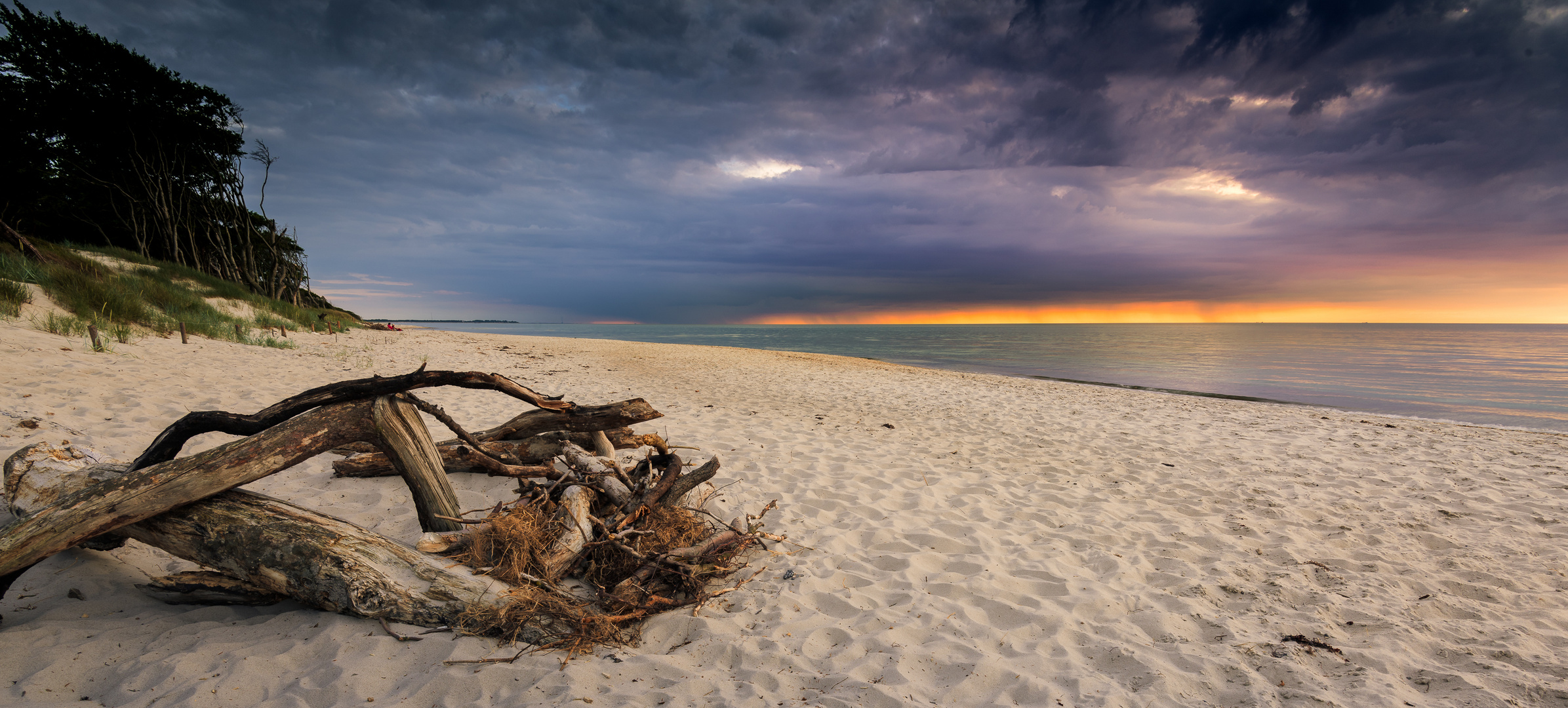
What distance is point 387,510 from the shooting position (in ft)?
A: 15.4

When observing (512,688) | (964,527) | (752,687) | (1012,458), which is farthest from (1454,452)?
(512,688)

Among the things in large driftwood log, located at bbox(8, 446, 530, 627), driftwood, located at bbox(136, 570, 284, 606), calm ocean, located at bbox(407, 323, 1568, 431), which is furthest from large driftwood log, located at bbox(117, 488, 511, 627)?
calm ocean, located at bbox(407, 323, 1568, 431)

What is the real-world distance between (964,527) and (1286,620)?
2175 millimetres

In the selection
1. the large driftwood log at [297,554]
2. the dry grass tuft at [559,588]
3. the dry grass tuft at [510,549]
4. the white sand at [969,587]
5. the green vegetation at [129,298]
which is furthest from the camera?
the green vegetation at [129,298]

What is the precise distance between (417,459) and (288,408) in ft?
2.35

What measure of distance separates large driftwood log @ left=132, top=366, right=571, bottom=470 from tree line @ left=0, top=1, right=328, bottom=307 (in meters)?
27.7

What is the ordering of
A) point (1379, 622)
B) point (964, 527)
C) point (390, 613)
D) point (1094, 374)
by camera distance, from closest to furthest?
point (390, 613)
point (1379, 622)
point (964, 527)
point (1094, 374)

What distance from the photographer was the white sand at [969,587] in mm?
2721

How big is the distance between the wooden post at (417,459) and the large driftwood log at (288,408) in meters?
0.12

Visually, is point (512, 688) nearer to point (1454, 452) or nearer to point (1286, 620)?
point (1286, 620)

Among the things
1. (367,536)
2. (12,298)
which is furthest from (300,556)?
(12,298)

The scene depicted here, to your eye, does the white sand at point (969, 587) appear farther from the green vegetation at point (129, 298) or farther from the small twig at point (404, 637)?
the green vegetation at point (129, 298)

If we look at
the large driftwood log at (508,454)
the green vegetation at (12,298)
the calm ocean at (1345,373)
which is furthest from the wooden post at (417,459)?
the calm ocean at (1345,373)

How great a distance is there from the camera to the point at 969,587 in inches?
154
